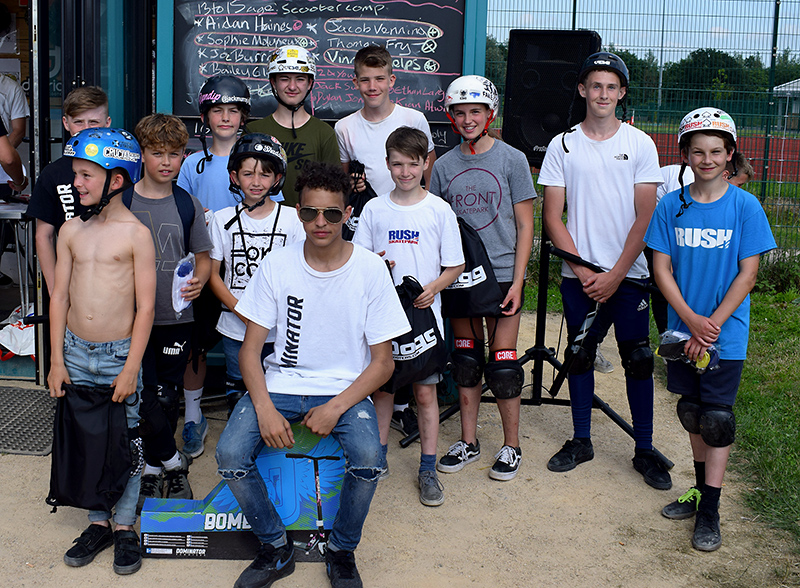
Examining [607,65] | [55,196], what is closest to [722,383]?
[607,65]

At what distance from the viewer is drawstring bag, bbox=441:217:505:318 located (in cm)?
395

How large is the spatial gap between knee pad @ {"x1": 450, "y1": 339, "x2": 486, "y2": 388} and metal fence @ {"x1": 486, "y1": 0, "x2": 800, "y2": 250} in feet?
14.4

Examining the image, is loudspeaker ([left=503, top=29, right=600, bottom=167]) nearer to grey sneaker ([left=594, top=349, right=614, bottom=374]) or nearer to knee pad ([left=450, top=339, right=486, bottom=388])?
knee pad ([left=450, top=339, right=486, bottom=388])

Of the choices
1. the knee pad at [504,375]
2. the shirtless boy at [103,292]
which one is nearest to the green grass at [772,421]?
the knee pad at [504,375]

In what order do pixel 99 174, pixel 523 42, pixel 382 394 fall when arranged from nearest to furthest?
pixel 99 174 < pixel 382 394 < pixel 523 42

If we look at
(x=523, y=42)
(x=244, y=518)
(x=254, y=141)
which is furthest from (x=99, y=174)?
(x=523, y=42)

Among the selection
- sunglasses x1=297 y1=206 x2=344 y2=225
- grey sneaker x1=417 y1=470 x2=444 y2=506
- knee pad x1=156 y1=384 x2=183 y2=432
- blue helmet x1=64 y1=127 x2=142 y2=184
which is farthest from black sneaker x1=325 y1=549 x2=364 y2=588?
blue helmet x1=64 y1=127 x2=142 y2=184

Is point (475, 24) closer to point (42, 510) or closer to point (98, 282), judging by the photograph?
point (98, 282)

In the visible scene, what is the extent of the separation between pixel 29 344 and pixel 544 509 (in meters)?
3.53

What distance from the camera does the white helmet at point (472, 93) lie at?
13.0 ft

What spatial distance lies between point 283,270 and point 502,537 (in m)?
1.54

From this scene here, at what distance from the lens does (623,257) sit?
3.99 meters

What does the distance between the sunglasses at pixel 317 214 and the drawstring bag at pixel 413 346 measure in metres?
0.70

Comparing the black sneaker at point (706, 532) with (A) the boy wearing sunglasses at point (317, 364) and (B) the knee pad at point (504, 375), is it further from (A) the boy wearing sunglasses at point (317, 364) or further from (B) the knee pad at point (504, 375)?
(A) the boy wearing sunglasses at point (317, 364)
